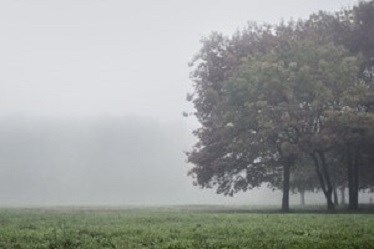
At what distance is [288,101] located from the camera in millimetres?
49562

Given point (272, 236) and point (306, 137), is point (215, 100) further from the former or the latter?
point (272, 236)

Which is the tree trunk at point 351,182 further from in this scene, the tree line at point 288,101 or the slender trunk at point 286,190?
the slender trunk at point 286,190

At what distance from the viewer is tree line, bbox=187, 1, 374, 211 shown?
47.8m

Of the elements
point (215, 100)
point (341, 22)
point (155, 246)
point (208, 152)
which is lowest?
point (155, 246)

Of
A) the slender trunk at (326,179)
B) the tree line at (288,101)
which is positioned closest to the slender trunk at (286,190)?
the tree line at (288,101)

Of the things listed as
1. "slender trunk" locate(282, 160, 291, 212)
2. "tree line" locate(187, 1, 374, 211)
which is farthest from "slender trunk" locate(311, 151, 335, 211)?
"slender trunk" locate(282, 160, 291, 212)

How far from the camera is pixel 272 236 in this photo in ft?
67.9

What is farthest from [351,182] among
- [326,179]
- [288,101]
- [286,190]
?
[288,101]

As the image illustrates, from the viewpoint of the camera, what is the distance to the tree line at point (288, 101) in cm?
4775

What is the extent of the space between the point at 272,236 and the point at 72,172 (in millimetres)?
172465

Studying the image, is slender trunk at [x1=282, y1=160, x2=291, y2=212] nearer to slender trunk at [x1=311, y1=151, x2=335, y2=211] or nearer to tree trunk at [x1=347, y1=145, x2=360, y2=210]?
slender trunk at [x1=311, y1=151, x2=335, y2=211]

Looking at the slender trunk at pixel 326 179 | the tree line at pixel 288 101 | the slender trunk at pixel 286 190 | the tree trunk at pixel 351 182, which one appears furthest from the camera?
the tree trunk at pixel 351 182

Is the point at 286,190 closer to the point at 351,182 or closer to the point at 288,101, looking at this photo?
the point at 351,182

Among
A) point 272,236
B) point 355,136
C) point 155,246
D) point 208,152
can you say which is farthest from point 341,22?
point 155,246
